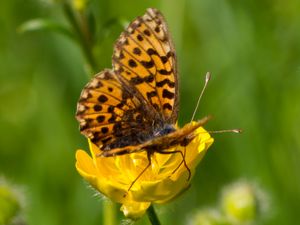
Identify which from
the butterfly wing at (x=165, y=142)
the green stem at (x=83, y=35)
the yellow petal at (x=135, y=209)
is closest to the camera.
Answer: the butterfly wing at (x=165, y=142)

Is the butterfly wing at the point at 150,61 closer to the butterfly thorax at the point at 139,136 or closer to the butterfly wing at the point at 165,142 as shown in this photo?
the butterfly thorax at the point at 139,136

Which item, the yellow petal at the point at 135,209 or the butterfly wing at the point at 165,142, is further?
the yellow petal at the point at 135,209

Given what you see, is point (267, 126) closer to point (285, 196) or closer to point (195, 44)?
point (285, 196)

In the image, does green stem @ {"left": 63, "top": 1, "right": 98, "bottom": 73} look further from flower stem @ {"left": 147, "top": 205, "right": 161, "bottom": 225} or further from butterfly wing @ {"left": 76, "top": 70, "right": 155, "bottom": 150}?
flower stem @ {"left": 147, "top": 205, "right": 161, "bottom": 225}

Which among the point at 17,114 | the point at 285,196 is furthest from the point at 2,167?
the point at 285,196

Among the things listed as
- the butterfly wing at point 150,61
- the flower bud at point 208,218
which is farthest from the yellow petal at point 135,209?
the flower bud at point 208,218

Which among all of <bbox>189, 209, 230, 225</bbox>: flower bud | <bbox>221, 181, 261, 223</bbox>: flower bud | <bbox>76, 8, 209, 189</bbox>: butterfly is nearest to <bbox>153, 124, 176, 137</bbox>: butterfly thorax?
<bbox>76, 8, 209, 189</bbox>: butterfly
